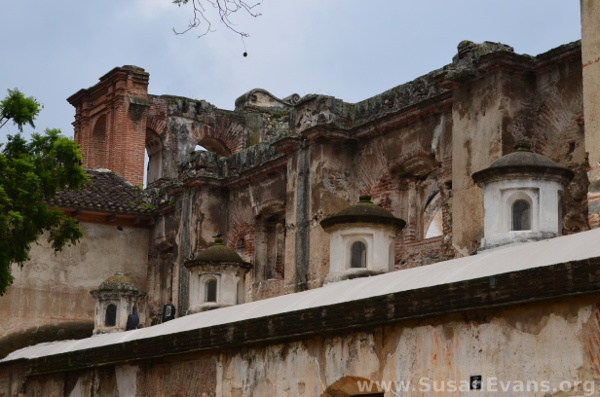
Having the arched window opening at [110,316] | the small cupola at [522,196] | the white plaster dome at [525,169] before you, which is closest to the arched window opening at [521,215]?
the small cupola at [522,196]

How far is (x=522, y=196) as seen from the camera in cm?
1108

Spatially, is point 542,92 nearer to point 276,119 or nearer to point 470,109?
point 470,109

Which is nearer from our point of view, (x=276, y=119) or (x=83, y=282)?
(x=83, y=282)

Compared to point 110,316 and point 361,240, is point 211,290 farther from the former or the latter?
point 110,316

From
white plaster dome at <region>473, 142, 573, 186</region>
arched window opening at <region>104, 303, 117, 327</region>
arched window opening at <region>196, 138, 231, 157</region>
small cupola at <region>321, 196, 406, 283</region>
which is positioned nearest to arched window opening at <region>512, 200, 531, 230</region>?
white plaster dome at <region>473, 142, 573, 186</region>

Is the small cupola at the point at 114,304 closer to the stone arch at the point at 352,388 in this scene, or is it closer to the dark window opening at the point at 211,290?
the dark window opening at the point at 211,290

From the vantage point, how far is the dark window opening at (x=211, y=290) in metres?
16.0

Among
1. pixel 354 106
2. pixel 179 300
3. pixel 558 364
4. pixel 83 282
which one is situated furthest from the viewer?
pixel 83 282

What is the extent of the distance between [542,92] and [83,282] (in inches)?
443

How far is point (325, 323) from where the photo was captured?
9.05 meters

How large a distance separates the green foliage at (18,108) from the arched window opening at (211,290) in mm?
3347

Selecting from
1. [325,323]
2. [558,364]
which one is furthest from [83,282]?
[558,364]

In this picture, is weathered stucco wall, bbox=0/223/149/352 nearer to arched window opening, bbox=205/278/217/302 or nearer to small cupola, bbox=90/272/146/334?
small cupola, bbox=90/272/146/334

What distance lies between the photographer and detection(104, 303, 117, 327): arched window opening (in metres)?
19.8
